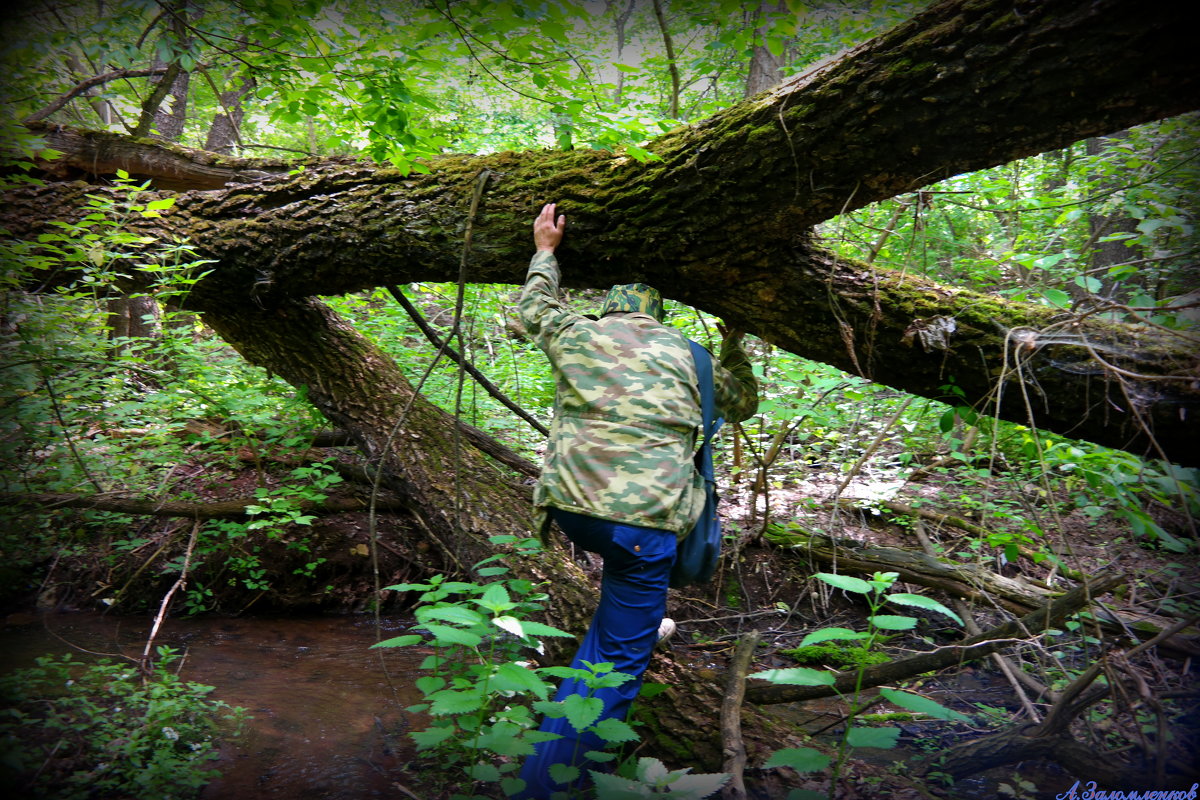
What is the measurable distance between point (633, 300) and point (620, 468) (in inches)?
33.7

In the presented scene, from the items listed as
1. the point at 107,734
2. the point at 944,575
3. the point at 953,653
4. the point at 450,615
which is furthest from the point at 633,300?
the point at 944,575

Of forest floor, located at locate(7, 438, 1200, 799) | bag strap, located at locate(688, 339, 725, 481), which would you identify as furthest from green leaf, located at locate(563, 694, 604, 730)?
forest floor, located at locate(7, 438, 1200, 799)

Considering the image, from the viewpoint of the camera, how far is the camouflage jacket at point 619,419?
2623 mm

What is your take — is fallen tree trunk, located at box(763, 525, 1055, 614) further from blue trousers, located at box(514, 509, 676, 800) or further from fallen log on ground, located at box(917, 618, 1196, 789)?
blue trousers, located at box(514, 509, 676, 800)

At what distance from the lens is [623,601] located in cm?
266

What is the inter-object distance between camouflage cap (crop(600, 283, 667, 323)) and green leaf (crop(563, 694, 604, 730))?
174cm

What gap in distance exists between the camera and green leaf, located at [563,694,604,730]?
6.03 ft

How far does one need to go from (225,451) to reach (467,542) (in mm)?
2380

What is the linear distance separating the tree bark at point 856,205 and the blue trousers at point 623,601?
4.28 feet

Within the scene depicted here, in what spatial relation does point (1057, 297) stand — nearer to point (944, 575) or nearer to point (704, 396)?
point (704, 396)

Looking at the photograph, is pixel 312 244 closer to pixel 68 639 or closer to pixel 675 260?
pixel 675 260

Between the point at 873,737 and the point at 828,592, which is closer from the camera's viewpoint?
the point at 873,737

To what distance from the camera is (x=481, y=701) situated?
1.94 m

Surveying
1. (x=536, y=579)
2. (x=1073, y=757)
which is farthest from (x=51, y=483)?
(x=1073, y=757)
